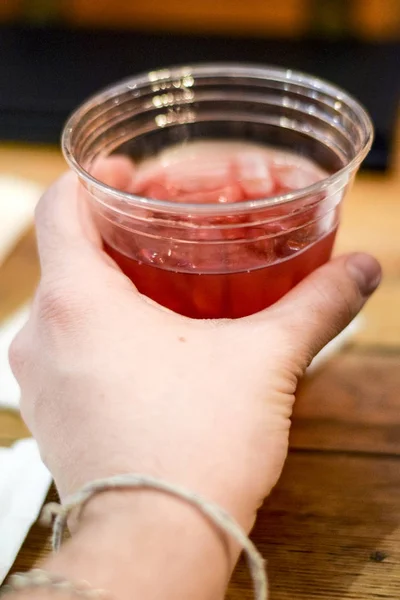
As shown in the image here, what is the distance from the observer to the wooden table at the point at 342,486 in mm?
499

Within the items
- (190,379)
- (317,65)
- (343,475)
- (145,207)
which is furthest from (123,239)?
(317,65)

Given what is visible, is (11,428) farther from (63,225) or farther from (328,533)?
(328,533)

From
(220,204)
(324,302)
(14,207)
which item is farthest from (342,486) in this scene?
(14,207)

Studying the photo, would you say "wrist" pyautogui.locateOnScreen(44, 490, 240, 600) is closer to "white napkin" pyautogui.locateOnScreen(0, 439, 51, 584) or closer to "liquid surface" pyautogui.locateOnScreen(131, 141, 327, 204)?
"white napkin" pyautogui.locateOnScreen(0, 439, 51, 584)

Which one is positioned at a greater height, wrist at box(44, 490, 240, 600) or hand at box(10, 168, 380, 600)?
hand at box(10, 168, 380, 600)

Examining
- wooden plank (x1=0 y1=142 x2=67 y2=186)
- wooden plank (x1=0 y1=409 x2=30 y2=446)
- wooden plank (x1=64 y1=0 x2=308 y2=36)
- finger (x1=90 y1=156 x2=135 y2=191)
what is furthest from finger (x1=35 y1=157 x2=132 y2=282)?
wooden plank (x1=64 y1=0 x2=308 y2=36)

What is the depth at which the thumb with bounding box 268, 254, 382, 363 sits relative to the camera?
488 millimetres

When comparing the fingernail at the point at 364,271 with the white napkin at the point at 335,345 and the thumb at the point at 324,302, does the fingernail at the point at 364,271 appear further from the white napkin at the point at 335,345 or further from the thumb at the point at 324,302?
the white napkin at the point at 335,345

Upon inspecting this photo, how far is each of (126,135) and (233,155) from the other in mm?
131

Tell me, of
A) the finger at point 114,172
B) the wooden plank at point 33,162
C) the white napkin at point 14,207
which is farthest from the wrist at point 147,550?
the wooden plank at point 33,162

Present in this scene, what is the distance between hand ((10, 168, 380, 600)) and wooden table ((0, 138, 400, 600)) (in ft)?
0.35

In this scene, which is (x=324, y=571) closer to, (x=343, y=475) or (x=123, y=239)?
(x=343, y=475)

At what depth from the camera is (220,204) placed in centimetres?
46

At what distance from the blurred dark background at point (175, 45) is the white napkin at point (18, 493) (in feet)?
2.03
